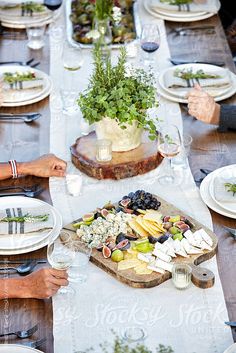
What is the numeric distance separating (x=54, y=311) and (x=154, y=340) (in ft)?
1.10

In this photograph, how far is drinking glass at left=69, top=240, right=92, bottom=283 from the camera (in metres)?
2.64

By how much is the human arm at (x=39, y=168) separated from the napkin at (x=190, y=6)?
162 cm

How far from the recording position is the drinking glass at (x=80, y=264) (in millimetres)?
2637

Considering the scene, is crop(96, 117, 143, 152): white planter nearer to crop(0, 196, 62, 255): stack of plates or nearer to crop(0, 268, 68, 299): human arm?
crop(0, 196, 62, 255): stack of plates

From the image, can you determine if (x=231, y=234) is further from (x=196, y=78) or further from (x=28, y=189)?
(x=196, y=78)

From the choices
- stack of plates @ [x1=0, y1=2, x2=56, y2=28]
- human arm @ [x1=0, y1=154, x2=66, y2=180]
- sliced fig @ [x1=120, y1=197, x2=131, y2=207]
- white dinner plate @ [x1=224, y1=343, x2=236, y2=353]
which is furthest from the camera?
stack of plates @ [x1=0, y1=2, x2=56, y2=28]

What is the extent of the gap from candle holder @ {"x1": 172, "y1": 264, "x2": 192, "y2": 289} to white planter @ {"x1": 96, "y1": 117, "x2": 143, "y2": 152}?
0.81 m

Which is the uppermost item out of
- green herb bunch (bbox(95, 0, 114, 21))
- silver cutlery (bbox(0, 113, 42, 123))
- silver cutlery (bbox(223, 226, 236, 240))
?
green herb bunch (bbox(95, 0, 114, 21))

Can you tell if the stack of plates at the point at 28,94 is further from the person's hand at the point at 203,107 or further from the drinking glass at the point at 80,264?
the drinking glass at the point at 80,264

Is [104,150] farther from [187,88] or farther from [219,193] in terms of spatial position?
[187,88]

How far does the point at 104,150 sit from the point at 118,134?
9 centimetres

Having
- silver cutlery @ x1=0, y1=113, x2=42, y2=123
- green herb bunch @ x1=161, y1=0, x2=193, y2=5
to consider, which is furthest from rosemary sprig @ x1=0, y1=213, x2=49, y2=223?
green herb bunch @ x1=161, y1=0, x2=193, y2=5

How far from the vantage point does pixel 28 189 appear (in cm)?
313

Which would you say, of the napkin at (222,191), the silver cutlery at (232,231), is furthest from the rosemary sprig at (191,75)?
the silver cutlery at (232,231)
